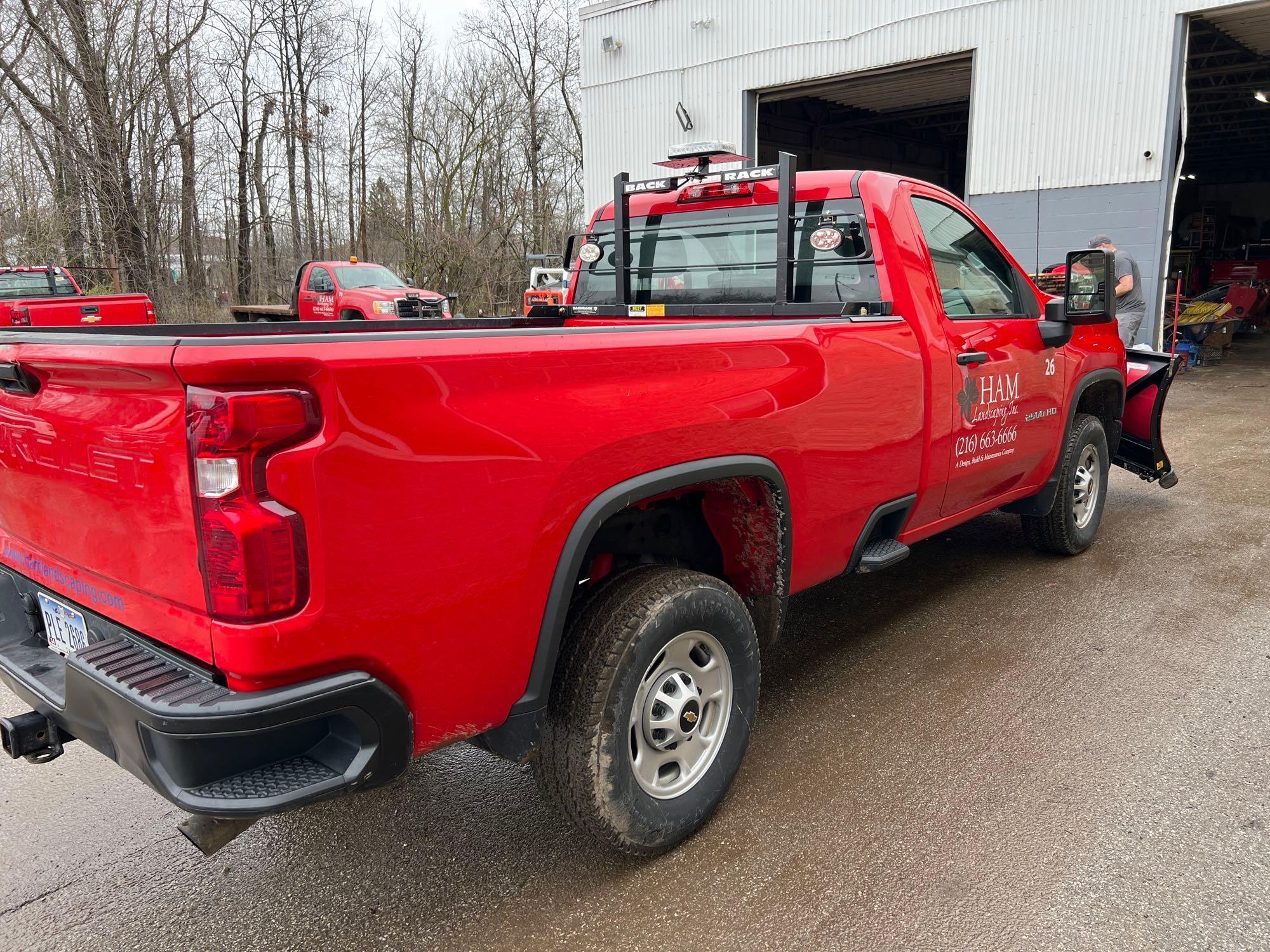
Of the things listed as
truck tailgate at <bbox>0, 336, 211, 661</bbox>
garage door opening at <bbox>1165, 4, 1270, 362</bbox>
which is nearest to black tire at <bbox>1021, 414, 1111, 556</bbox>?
truck tailgate at <bbox>0, 336, 211, 661</bbox>

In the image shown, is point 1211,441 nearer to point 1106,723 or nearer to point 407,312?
point 1106,723

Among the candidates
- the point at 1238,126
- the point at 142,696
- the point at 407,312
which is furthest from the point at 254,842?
the point at 1238,126

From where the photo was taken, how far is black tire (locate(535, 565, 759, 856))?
2.43 m

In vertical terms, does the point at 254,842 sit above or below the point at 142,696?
below

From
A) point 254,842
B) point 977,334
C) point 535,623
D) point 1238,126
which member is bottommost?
point 254,842

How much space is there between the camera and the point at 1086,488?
5449mm

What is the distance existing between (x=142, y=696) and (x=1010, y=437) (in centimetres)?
378

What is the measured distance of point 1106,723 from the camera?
349 centimetres

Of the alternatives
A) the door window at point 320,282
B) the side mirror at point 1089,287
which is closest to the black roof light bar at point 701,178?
the side mirror at point 1089,287

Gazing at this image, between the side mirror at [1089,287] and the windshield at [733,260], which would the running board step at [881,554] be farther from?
the side mirror at [1089,287]

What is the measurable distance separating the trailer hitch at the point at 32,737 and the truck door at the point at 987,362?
3288 mm

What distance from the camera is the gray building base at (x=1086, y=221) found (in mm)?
12922

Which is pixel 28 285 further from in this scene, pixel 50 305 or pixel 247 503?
pixel 247 503

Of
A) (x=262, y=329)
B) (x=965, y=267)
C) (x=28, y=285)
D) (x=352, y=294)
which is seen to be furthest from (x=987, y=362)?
(x=28, y=285)
